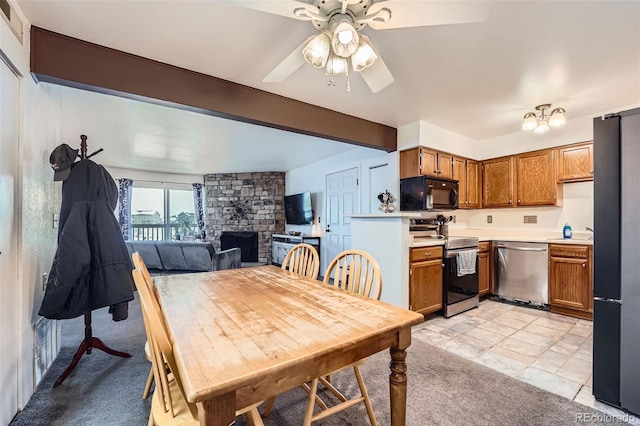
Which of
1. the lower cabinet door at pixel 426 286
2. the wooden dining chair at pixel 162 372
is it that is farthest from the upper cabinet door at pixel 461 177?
the wooden dining chair at pixel 162 372

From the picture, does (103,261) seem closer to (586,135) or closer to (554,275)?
(554,275)

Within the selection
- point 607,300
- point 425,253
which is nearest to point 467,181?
point 425,253

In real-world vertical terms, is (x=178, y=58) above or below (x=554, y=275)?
above

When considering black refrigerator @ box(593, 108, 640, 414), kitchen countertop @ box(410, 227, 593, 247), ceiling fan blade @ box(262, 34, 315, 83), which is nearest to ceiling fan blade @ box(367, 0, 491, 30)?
ceiling fan blade @ box(262, 34, 315, 83)

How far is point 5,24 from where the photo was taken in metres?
1.57

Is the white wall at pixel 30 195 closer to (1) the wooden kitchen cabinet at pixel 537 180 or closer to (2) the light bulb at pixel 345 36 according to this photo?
(2) the light bulb at pixel 345 36

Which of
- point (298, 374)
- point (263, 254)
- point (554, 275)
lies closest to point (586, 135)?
point (554, 275)

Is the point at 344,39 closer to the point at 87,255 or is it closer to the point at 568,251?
the point at 87,255

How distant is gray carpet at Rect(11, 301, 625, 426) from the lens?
1.65 meters

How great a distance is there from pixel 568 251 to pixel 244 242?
629 centimetres

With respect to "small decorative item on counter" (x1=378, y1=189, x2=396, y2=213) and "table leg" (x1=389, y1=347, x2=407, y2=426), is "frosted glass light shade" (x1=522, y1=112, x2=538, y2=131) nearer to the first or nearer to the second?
"small decorative item on counter" (x1=378, y1=189, x2=396, y2=213)

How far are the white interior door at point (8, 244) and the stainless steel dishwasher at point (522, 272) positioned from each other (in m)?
4.86

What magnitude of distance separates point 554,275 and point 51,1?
517 cm

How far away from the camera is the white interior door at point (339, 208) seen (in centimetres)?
521
